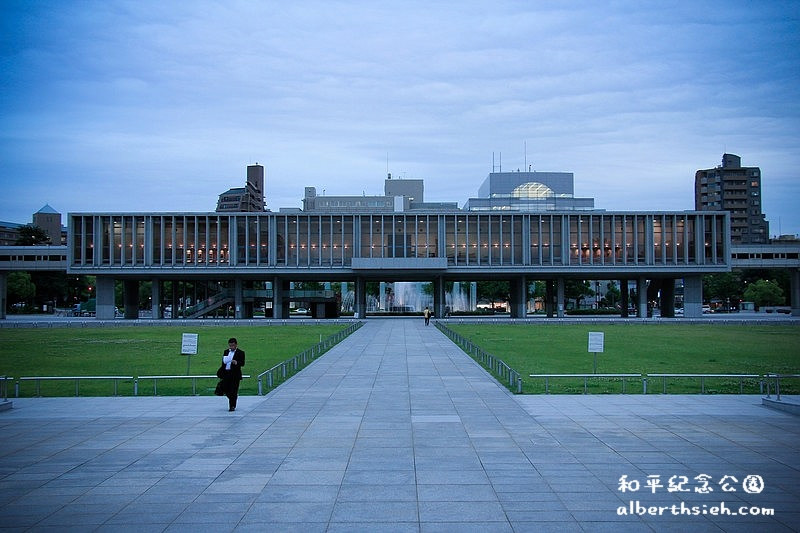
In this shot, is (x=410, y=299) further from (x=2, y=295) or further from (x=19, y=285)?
(x=2, y=295)

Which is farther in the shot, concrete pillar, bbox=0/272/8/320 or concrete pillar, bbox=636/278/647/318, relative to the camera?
concrete pillar, bbox=0/272/8/320

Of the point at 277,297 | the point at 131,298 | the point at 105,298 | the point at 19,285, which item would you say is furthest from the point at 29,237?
the point at 277,297

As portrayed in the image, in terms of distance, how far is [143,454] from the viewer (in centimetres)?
1373

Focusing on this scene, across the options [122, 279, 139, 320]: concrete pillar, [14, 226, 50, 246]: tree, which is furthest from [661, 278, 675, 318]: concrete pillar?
[14, 226, 50, 246]: tree

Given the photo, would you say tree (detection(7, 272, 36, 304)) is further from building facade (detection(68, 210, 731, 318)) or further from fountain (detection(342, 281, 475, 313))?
fountain (detection(342, 281, 475, 313))

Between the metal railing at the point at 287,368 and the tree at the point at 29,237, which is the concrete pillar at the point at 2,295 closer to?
the tree at the point at 29,237

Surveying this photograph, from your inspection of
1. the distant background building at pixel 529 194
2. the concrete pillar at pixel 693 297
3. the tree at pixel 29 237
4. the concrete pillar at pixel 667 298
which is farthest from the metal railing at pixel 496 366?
the tree at pixel 29 237

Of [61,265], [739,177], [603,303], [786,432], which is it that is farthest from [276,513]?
[739,177]

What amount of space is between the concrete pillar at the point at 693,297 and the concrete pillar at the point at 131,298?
83.4 m

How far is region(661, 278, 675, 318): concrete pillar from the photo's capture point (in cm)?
9507

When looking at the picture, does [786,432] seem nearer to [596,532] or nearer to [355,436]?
[596,532]

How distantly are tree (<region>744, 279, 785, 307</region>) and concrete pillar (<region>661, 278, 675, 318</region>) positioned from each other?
3308 cm

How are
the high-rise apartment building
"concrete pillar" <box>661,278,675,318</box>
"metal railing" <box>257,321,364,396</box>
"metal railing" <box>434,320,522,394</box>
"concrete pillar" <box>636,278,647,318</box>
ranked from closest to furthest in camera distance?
1. "metal railing" <box>434,320,522,394</box>
2. "metal railing" <box>257,321,364,396</box>
3. "concrete pillar" <box>636,278,647,318</box>
4. "concrete pillar" <box>661,278,675,318</box>
5. the high-rise apartment building

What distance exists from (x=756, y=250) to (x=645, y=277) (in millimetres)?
21749
